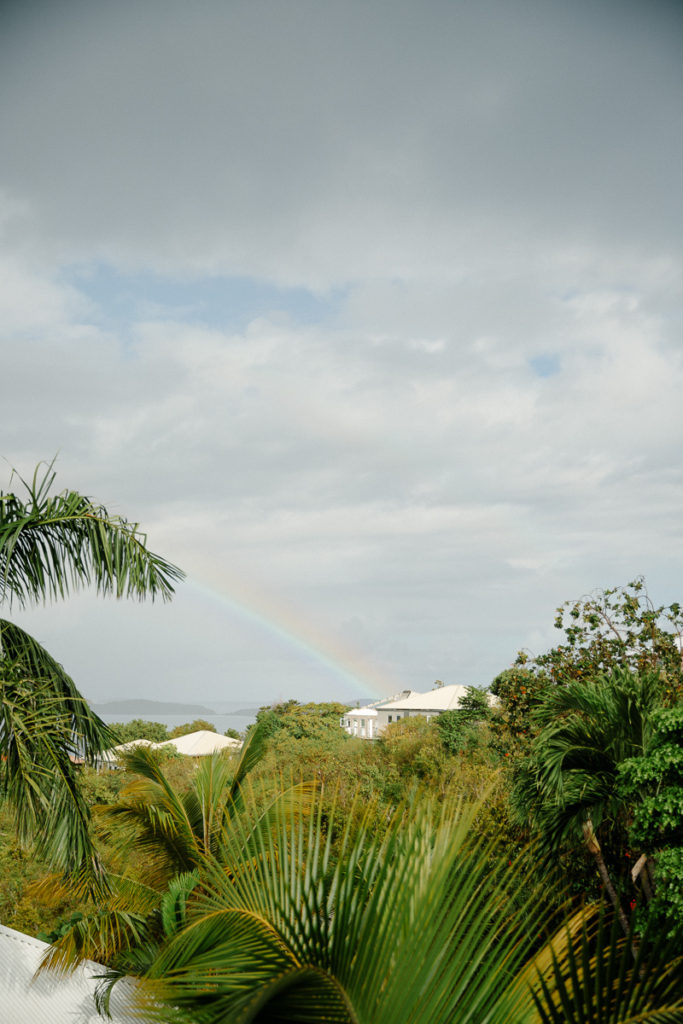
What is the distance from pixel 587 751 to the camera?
263 inches

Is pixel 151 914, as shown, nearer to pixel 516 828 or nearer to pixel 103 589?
pixel 103 589

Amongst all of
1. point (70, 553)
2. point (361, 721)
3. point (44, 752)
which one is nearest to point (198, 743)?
point (70, 553)

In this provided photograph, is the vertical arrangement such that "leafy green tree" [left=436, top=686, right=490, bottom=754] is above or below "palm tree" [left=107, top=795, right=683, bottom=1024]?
below

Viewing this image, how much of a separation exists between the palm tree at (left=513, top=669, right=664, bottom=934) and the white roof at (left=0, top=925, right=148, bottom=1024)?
15.7 feet

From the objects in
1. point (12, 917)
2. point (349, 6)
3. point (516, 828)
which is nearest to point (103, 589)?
point (516, 828)

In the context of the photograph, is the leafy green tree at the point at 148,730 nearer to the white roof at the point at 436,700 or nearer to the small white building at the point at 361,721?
the small white building at the point at 361,721

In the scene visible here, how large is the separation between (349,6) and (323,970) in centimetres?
2195

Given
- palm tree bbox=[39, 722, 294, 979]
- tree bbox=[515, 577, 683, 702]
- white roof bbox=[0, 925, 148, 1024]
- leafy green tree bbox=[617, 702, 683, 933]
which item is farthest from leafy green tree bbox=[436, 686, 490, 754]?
leafy green tree bbox=[617, 702, 683, 933]

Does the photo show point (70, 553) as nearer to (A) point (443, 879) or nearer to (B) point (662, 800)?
(A) point (443, 879)

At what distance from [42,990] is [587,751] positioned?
6.77 m

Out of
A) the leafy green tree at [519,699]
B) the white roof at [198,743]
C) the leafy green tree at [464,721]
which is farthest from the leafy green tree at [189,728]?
the leafy green tree at [519,699]

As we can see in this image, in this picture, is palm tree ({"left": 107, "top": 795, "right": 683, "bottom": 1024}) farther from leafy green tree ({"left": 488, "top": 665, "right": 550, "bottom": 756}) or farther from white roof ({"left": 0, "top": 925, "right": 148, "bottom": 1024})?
leafy green tree ({"left": 488, "top": 665, "right": 550, "bottom": 756})

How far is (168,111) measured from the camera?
54.3ft

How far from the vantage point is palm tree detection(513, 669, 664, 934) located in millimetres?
6520
